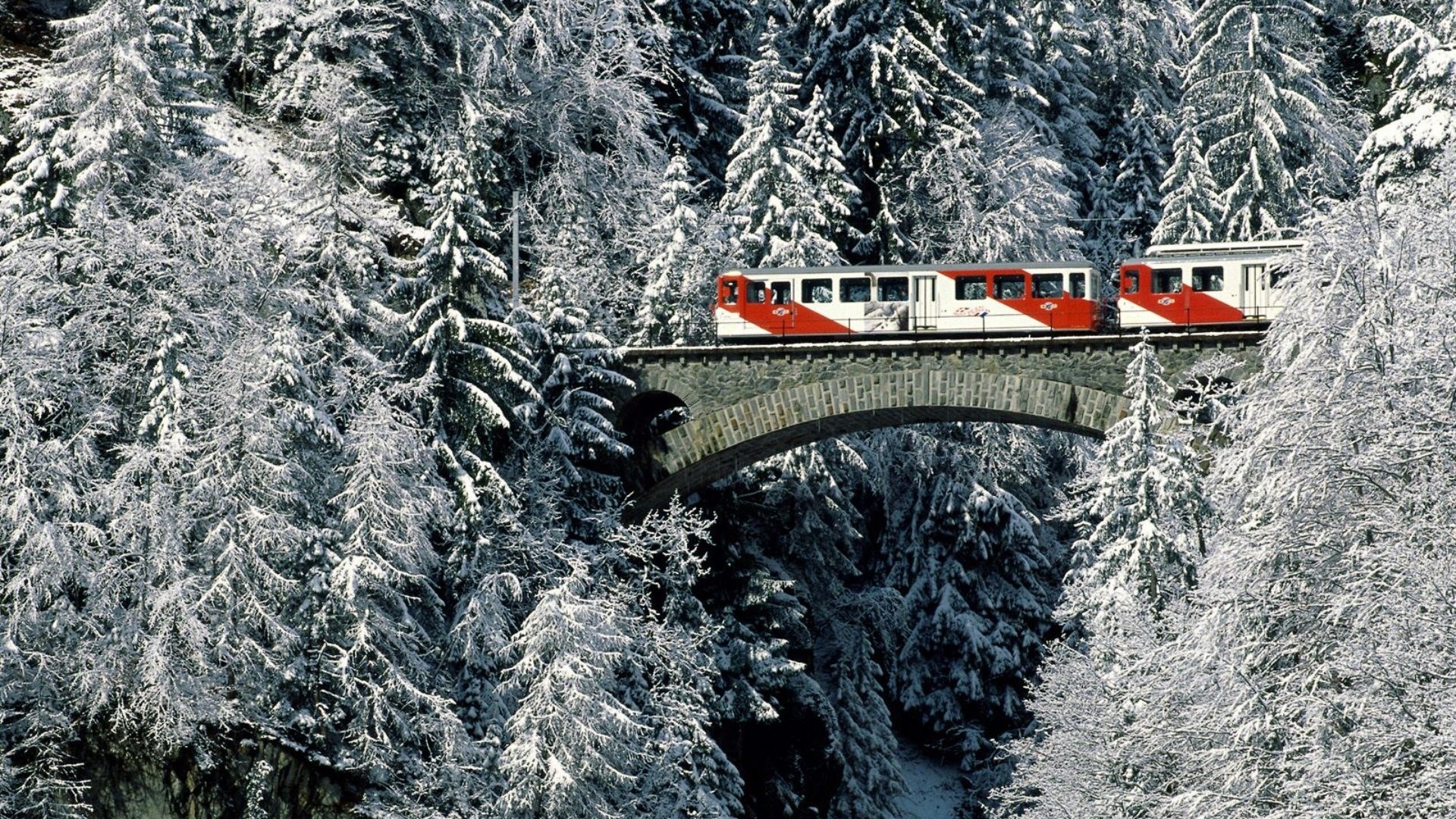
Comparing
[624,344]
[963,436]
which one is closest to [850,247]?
[963,436]

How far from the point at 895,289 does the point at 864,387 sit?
144 inches

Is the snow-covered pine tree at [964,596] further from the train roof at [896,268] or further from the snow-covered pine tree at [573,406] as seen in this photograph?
the snow-covered pine tree at [573,406]

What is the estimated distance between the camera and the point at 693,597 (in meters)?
38.0

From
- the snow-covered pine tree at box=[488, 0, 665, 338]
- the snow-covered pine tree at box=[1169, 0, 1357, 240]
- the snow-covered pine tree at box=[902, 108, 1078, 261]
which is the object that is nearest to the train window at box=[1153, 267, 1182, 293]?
the snow-covered pine tree at box=[902, 108, 1078, 261]

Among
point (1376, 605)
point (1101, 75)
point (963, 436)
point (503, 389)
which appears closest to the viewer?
point (1376, 605)

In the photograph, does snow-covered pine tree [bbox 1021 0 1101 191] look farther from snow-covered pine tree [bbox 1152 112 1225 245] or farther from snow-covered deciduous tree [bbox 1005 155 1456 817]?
snow-covered deciduous tree [bbox 1005 155 1456 817]

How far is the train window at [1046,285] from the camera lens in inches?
1582

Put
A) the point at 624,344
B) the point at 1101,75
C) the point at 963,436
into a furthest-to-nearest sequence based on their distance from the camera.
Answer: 1. the point at 1101,75
2. the point at 963,436
3. the point at 624,344

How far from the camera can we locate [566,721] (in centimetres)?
3170

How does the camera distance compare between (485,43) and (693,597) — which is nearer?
(693,597)

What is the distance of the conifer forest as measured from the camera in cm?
2450

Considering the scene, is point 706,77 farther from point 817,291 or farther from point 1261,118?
point 1261,118

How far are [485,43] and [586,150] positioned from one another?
13.7ft

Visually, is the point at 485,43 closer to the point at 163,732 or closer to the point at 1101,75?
the point at 163,732
